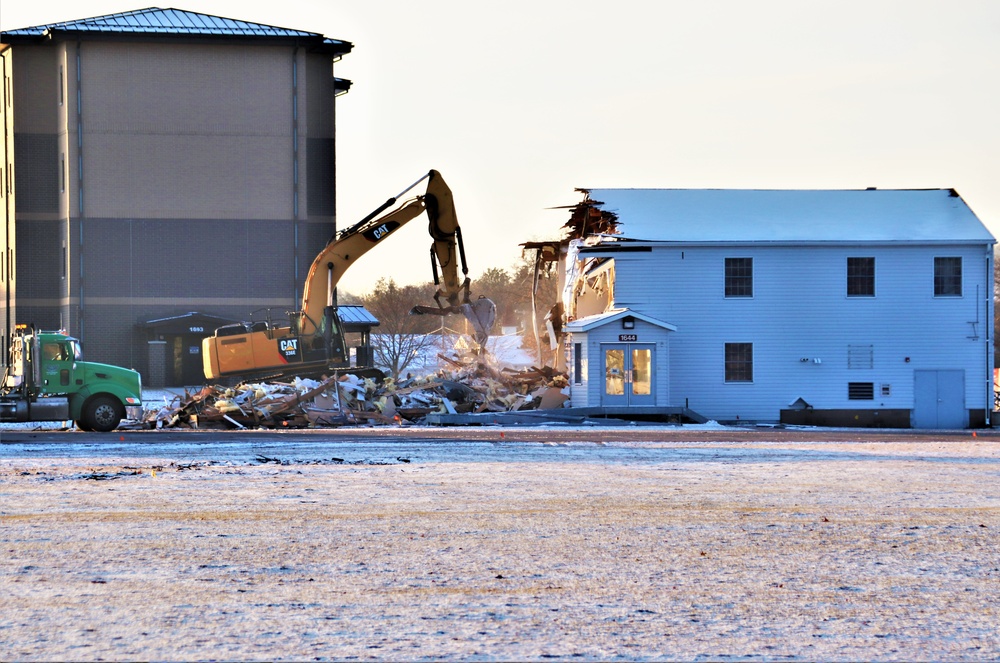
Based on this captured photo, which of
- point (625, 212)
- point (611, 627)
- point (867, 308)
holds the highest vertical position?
point (625, 212)

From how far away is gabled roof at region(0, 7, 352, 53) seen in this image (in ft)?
192

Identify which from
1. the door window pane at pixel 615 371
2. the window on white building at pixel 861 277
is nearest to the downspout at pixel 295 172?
the door window pane at pixel 615 371

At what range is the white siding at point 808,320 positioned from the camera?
41.8 metres

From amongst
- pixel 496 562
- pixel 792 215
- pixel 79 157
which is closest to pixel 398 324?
pixel 79 157

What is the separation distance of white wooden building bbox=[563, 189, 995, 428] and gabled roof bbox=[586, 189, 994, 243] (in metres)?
0.11

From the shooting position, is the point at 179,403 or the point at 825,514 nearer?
the point at 825,514

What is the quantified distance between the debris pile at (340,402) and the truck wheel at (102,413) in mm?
3152

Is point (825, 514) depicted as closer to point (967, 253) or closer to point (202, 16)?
point (967, 253)

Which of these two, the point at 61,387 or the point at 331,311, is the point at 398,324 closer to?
the point at 331,311

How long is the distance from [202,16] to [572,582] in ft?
184

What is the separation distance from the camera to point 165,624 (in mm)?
8586

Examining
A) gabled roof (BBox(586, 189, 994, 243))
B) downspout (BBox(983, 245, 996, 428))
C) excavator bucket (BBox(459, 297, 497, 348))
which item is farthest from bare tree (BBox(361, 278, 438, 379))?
downspout (BBox(983, 245, 996, 428))

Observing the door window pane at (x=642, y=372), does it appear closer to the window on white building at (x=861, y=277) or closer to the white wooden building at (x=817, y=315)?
the white wooden building at (x=817, y=315)

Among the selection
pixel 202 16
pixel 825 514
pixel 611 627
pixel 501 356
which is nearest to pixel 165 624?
pixel 611 627
